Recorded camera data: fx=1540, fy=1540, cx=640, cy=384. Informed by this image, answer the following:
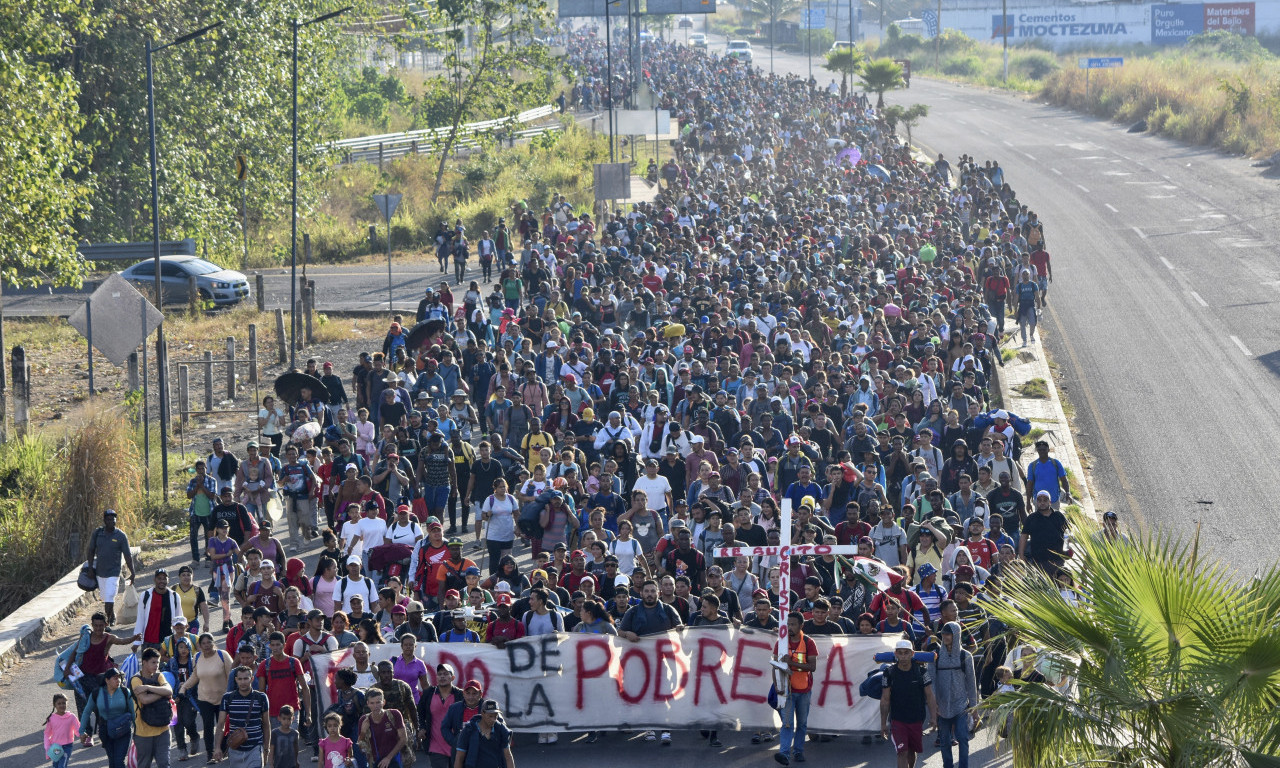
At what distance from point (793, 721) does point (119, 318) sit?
11.0 meters

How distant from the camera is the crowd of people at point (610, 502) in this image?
12.2m

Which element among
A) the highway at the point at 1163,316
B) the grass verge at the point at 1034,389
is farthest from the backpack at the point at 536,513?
the grass verge at the point at 1034,389

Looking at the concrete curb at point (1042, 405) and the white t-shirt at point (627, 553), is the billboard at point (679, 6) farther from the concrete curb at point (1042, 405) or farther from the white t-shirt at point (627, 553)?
the white t-shirt at point (627, 553)

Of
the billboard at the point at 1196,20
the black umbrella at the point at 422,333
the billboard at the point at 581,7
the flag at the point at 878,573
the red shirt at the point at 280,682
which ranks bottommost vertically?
the red shirt at the point at 280,682

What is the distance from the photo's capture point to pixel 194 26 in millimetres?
37156

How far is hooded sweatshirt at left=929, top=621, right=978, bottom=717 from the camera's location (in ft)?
38.9

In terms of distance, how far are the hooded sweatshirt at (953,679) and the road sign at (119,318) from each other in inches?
457

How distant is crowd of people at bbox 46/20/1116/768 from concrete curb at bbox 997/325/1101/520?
0.64 metres

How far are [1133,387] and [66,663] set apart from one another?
62.5ft

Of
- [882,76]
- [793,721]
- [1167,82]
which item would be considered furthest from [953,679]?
[1167,82]

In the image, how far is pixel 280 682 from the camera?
487 inches

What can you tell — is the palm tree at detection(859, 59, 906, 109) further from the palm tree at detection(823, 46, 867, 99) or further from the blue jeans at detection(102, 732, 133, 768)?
the blue jeans at detection(102, 732, 133, 768)

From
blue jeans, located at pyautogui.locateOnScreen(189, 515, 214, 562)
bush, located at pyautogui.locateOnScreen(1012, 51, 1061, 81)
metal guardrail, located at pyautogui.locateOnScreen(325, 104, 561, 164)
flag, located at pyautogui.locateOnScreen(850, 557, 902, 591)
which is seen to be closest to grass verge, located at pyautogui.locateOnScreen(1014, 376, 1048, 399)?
flag, located at pyautogui.locateOnScreen(850, 557, 902, 591)

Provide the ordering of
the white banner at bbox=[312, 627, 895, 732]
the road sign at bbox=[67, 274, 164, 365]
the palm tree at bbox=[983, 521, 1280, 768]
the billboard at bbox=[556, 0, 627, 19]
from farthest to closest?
the billboard at bbox=[556, 0, 627, 19]
the road sign at bbox=[67, 274, 164, 365]
the white banner at bbox=[312, 627, 895, 732]
the palm tree at bbox=[983, 521, 1280, 768]
